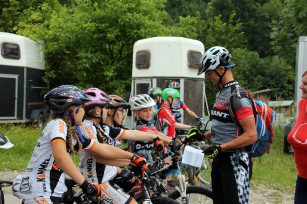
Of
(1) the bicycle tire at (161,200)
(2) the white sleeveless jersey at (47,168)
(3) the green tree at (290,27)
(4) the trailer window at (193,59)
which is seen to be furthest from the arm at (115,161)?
(3) the green tree at (290,27)

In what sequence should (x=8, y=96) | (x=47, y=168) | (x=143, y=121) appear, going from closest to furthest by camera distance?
(x=47, y=168), (x=143, y=121), (x=8, y=96)

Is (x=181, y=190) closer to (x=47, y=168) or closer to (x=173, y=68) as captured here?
(x=47, y=168)

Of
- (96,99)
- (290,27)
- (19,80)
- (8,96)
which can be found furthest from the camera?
(290,27)

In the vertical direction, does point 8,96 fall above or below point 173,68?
below

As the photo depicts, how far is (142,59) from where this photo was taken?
13953 millimetres

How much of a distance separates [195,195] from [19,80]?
1306cm

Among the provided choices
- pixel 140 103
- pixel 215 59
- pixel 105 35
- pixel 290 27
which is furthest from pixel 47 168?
pixel 290 27

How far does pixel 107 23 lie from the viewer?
59.5ft

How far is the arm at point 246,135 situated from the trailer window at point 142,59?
9.80 m

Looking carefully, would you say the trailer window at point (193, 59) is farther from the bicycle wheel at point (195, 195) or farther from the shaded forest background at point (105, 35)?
the bicycle wheel at point (195, 195)

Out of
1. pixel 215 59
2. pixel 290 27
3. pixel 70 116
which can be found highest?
pixel 290 27

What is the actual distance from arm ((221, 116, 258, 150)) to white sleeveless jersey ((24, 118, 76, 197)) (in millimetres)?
1407

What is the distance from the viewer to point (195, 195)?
5344mm

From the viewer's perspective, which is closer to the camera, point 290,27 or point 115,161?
point 115,161
